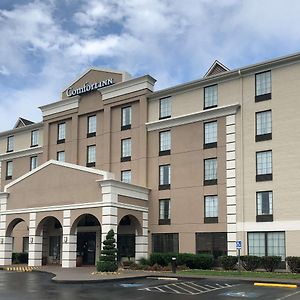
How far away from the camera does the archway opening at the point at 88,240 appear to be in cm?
4194

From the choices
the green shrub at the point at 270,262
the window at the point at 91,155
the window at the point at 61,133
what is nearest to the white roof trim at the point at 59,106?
the window at the point at 61,133

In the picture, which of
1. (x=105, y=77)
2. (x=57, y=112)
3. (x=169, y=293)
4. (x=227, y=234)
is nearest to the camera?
(x=169, y=293)

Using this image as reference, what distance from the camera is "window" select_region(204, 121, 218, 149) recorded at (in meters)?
38.0

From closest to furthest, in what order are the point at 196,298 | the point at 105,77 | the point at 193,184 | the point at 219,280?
the point at 196,298 → the point at 219,280 → the point at 193,184 → the point at 105,77

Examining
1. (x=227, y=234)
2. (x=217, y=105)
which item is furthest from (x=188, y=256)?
(x=217, y=105)

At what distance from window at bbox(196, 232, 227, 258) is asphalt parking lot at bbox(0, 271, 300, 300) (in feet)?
30.0

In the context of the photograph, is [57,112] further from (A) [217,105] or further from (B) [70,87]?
(A) [217,105]

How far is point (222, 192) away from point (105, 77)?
50.9 ft

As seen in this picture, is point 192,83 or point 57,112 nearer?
point 192,83

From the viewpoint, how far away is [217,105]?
3822 centimetres

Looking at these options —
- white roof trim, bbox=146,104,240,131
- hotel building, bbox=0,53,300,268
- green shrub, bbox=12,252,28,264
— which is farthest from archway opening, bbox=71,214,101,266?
white roof trim, bbox=146,104,240,131

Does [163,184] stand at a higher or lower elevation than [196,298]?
higher

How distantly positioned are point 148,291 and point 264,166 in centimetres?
1620

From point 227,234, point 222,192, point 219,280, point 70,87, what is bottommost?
point 219,280
